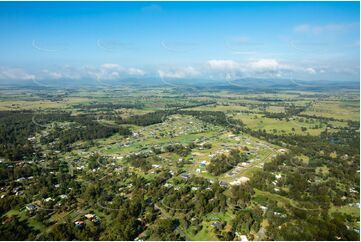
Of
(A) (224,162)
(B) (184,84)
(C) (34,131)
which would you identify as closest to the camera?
(A) (224,162)

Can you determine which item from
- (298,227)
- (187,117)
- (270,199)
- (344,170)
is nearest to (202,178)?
(270,199)

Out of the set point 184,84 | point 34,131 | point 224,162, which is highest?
point 184,84

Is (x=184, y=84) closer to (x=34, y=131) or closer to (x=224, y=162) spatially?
(x=34, y=131)

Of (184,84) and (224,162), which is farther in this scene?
(184,84)

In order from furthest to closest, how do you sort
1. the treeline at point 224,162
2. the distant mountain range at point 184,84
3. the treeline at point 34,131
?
the distant mountain range at point 184,84
the treeline at point 34,131
the treeline at point 224,162

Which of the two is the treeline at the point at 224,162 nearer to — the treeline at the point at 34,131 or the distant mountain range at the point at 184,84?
the treeline at the point at 34,131

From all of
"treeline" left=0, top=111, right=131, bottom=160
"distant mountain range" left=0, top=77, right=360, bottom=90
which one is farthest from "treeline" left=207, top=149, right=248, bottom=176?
"distant mountain range" left=0, top=77, right=360, bottom=90

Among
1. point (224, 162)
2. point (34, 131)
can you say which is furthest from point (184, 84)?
point (224, 162)

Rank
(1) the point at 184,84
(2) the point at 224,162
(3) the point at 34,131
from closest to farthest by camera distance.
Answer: (2) the point at 224,162 → (3) the point at 34,131 → (1) the point at 184,84

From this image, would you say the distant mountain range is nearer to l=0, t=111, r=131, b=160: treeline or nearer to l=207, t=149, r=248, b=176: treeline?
l=0, t=111, r=131, b=160: treeline

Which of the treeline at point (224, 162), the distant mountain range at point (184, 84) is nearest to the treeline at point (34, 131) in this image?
the treeline at point (224, 162)

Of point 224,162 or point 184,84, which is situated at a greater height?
point 184,84
